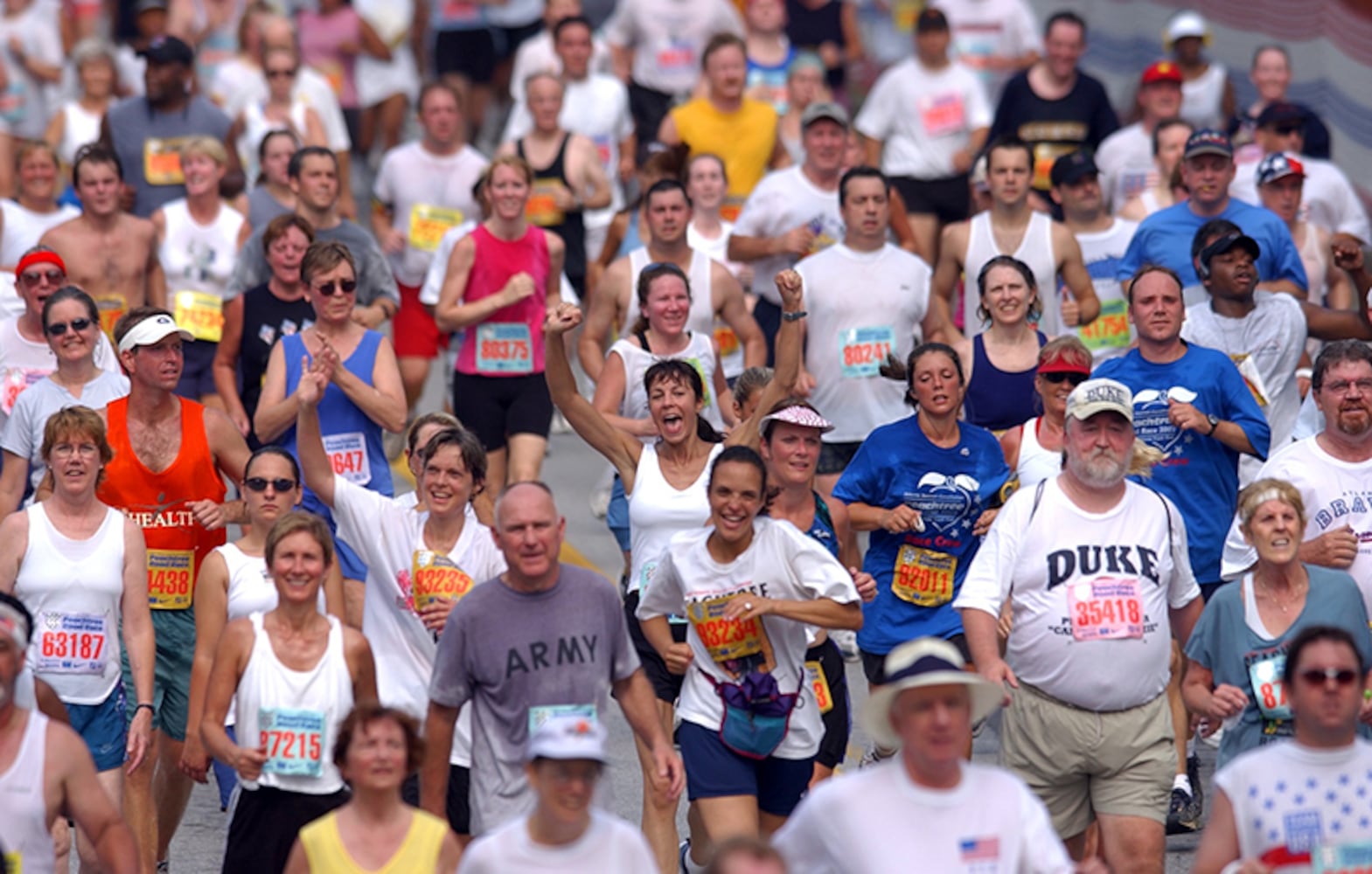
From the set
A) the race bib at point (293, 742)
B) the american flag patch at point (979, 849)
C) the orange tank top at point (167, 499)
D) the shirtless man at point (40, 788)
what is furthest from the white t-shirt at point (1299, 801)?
the orange tank top at point (167, 499)

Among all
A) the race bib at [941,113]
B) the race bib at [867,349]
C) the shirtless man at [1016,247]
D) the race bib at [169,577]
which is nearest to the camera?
the race bib at [169,577]

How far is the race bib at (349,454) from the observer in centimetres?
994

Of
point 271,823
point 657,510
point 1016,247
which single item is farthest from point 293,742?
point 1016,247

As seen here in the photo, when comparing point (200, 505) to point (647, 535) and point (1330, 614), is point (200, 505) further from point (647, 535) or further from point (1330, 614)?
point (1330, 614)

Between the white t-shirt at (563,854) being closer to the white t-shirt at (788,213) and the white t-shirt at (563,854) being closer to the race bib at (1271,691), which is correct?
the race bib at (1271,691)

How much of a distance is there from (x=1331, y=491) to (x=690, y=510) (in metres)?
2.32

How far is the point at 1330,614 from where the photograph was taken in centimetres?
787

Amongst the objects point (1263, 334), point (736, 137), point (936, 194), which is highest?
point (736, 137)

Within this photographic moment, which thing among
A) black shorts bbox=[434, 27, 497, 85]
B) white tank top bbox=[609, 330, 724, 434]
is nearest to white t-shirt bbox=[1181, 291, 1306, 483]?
white tank top bbox=[609, 330, 724, 434]

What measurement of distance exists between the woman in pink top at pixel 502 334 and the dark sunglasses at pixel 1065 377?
3.31 meters

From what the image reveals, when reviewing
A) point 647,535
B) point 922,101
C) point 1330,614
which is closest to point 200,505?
point 647,535

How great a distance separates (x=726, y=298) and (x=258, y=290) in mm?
2268

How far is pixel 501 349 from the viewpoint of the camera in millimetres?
12172

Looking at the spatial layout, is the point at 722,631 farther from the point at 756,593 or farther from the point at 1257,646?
the point at 1257,646
